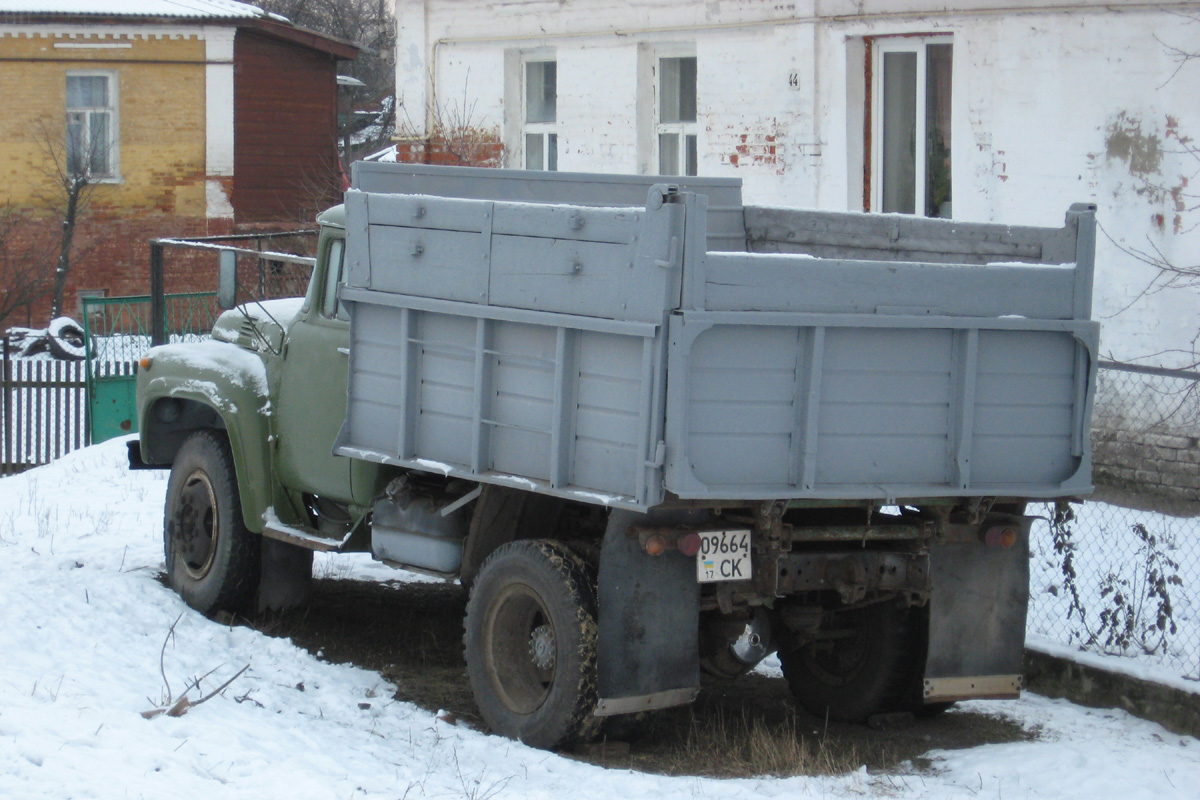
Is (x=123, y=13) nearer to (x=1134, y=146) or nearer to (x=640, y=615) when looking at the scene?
(x=1134, y=146)

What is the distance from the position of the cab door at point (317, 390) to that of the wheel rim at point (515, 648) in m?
1.39

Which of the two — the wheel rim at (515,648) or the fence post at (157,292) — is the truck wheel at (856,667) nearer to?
the wheel rim at (515,648)

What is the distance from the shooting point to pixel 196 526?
8.01 metres

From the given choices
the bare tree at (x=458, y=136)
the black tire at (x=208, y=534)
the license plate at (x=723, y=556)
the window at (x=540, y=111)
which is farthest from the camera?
the bare tree at (x=458, y=136)

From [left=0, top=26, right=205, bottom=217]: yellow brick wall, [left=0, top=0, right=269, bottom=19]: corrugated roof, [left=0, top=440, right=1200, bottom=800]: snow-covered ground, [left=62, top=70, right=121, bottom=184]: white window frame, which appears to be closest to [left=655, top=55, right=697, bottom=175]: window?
[left=0, top=440, right=1200, bottom=800]: snow-covered ground

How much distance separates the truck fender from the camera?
758 cm

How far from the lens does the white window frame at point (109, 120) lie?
2462 centimetres

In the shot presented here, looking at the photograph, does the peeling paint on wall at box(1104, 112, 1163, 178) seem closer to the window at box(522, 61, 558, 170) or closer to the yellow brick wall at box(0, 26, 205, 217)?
the window at box(522, 61, 558, 170)

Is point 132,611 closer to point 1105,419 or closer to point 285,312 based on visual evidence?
point 285,312

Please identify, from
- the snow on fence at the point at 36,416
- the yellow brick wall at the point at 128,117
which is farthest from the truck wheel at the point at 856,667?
the yellow brick wall at the point at 128,117

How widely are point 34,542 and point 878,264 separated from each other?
20.1 ft

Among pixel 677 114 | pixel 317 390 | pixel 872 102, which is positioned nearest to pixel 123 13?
pixel 677 114

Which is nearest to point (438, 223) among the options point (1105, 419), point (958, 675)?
point (958, 675)

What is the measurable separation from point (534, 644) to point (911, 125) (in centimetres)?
719
